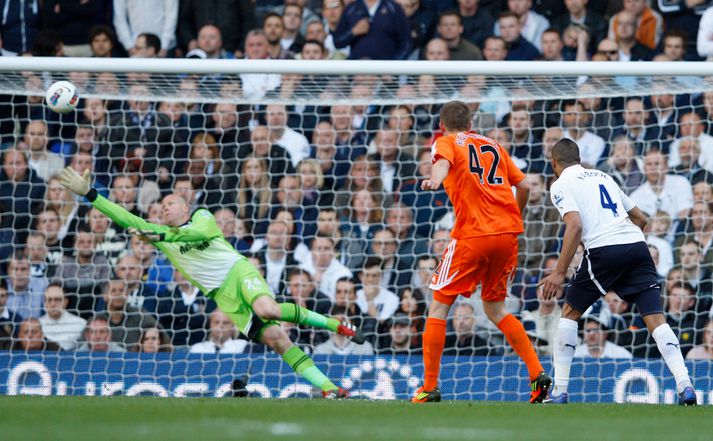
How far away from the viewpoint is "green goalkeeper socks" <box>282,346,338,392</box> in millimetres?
8648

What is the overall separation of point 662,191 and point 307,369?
12.5ft

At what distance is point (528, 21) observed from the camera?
11867 millimetres

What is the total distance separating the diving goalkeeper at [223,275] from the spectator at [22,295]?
6.76ft

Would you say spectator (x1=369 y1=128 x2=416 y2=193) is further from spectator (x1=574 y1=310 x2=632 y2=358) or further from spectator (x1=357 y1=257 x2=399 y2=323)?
spectator (x1=574 y1=310 x2=632 y2=358)

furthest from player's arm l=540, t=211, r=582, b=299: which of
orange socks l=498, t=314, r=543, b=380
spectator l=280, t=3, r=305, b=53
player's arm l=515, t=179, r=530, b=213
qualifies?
spectator l=280, t=3, r=305, b=53

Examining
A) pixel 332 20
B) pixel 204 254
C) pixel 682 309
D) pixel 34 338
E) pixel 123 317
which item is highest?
pixel 332 20

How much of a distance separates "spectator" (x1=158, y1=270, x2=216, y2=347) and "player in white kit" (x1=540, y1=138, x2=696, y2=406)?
4029 mm

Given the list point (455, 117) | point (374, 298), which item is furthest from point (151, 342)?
point (455, 117)

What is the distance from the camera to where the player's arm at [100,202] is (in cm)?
866

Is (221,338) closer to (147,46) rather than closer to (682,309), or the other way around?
(147,46)

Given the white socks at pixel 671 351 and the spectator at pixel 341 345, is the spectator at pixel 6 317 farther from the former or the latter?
the white socks at pixel 671 351

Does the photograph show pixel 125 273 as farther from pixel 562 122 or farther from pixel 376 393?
pixel 562 122

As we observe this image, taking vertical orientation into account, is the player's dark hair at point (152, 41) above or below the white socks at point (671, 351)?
above

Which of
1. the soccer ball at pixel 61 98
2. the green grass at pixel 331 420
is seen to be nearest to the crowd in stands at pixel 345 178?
the soccer ball at pixel 61 98
